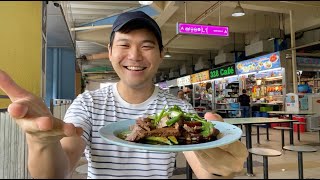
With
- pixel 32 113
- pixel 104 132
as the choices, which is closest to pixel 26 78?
pixel 32 113

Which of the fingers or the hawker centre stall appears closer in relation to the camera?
the fingers

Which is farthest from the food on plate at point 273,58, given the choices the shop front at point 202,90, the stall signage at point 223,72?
the shop front at point 202,90

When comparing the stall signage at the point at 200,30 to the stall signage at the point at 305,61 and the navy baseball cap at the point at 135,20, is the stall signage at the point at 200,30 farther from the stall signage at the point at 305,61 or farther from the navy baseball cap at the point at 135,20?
the navy baseball cap at the point at 135,20

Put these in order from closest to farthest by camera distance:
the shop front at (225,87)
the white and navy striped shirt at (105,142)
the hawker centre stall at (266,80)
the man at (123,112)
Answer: the man at (123,112)
the white and navy striped shirt at (105,142)
the hawker centre stall at (266,80)
the shop front at (225,87)

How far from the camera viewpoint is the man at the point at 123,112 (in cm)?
62

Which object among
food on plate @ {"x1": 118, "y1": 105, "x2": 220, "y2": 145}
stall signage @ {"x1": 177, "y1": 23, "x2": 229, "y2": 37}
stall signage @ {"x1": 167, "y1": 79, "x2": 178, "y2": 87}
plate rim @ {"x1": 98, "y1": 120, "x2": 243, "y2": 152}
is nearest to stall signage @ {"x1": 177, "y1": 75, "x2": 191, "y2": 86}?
stall signage @ {"x1": 167, "y1": 79, "x2": 178, "y2": 87}

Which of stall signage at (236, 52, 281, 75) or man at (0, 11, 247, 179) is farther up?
stall signage at (236, 52, 281, 75)

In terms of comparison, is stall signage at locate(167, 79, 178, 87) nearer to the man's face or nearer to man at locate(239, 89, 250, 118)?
man at locate(239, 89, 250, 118)

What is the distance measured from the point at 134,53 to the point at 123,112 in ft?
0.92

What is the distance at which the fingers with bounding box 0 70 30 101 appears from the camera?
535mm

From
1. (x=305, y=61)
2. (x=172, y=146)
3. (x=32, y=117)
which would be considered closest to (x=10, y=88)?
(x=32, y=117)

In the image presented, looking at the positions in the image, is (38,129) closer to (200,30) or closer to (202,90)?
(200,30)

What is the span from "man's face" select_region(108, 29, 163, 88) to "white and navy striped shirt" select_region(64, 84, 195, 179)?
18 cm

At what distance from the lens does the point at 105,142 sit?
3.43ft
